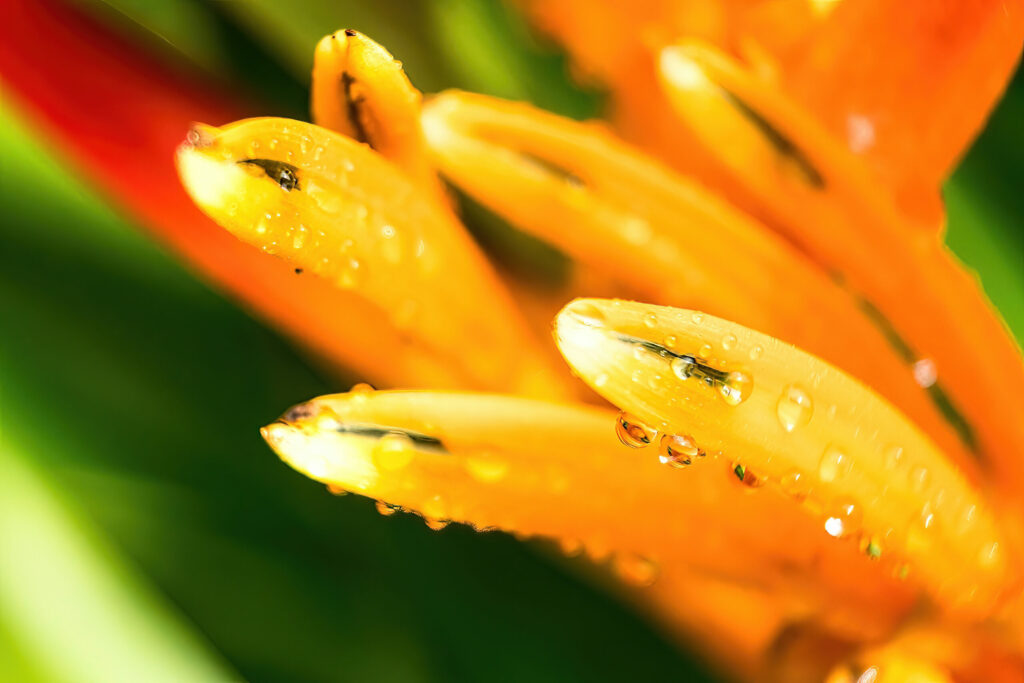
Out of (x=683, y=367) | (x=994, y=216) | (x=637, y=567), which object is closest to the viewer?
(x=683, y=367)

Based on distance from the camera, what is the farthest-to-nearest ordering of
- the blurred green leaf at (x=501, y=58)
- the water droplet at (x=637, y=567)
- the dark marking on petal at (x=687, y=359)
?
the blurred green leaf at (x=501, y=58), the water droplet at (x=637, y=567), the dark marking on petal at (x=687, y=359)

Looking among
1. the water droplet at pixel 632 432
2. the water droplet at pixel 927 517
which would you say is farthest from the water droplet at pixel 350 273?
the water droplet at pixel 927 517

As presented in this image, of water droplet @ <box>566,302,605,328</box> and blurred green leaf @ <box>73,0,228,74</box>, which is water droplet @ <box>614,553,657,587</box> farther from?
blurred green leaf @ <box>73,0,228,74</box>

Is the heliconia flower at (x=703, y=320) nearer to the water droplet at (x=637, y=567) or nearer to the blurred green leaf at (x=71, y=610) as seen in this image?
the water droplet at (x=637, y=567)

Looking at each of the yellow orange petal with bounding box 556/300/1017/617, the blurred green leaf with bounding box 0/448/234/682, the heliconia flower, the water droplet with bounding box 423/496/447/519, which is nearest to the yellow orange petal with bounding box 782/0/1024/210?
the heliconia flower

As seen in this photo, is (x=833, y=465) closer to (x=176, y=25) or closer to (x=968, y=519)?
(x=968, y=519)

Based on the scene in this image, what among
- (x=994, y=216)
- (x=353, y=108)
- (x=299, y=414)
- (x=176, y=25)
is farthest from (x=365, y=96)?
(x=994, y=216)

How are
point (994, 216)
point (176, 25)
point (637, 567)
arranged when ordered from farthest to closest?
point (994, 216)
point (176, 25)
point (637, 567)

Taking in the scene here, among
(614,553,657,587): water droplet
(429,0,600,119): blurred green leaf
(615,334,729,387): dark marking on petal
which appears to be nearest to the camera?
(615,334,729,387): dark marking on petal
